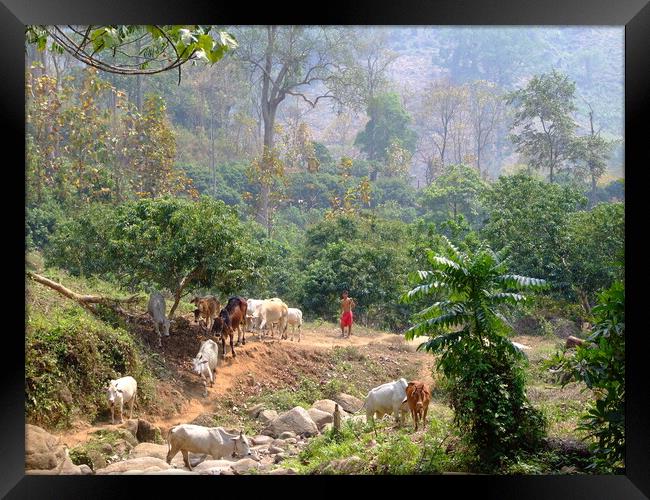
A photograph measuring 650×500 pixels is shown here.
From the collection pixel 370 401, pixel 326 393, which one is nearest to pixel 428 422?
pixel 370 401

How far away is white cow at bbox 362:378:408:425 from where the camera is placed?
8.59 meters

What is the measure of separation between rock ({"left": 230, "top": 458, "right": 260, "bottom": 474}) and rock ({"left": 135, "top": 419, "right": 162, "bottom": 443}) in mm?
932

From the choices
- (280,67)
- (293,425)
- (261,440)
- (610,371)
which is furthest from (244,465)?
(280,67)

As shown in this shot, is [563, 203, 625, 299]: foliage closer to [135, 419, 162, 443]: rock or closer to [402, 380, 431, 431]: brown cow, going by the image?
[402, 380, 431, 431]: brown cow

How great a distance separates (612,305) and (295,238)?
3.87m

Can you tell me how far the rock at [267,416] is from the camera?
8875 mm

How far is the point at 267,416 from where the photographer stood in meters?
8.91

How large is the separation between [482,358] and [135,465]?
3302 mm

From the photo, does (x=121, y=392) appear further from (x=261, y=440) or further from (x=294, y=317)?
(x=294, y=317)

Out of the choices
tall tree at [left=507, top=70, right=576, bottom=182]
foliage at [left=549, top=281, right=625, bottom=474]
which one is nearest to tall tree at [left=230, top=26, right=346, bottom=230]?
tall tree at [left=507, top=70, right=576, bottom=182]

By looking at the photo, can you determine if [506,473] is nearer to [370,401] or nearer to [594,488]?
[594,488]

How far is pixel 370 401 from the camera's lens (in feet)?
28.7

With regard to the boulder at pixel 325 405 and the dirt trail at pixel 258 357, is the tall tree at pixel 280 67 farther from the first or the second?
the boulder at pixel 325 405

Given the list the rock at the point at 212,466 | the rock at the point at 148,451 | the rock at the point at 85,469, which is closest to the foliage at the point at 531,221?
the rock at the point at 212,466
